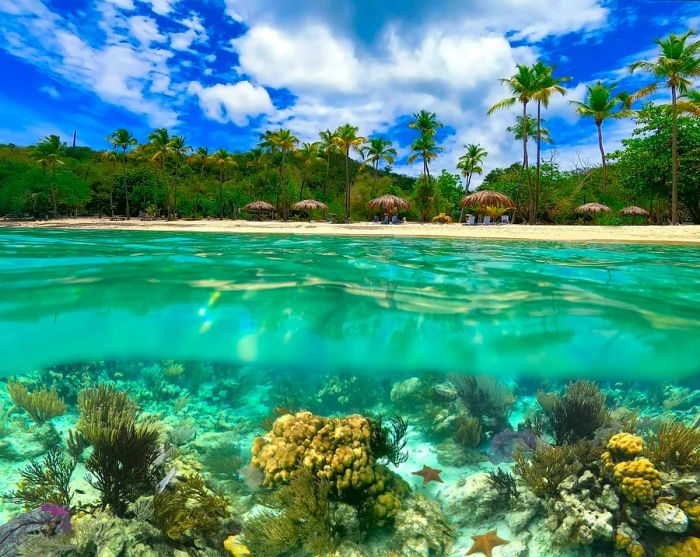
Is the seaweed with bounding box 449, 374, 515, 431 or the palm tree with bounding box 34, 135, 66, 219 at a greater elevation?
the palm tree with bounding box 34, 135, 66, 219

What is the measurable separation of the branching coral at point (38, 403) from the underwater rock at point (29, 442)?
0.16 m

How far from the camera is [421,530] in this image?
13.1 feet

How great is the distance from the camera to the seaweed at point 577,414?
5.47m

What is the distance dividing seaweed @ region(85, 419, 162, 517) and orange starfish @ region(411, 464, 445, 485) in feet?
9.61

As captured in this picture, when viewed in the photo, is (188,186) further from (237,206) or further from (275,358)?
(275,358)

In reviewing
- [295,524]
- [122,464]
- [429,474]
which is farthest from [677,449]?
[122,464]

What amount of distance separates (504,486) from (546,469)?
0.49 m

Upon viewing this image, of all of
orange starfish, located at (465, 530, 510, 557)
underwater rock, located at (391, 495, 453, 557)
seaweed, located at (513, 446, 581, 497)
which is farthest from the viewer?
seaweed, located at (513, 446, 581, 497)

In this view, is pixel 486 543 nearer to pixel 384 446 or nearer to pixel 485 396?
pixel 384 446

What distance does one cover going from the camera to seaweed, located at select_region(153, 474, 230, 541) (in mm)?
3766

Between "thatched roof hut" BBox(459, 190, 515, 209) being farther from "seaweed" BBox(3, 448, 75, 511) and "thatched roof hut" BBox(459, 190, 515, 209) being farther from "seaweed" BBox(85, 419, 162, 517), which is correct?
"seaweed" BBox(3, 448, 75, 511)

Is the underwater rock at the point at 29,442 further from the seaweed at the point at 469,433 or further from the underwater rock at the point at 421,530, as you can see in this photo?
the seaweed at the point at 469,433

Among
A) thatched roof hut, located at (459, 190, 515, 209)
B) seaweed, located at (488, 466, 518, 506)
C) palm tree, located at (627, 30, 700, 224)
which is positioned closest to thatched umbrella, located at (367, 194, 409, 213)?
thatched roof hut, located at (459, 190, 515, 209)

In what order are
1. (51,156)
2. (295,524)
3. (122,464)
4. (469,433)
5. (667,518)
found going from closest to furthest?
(667,518)
(295,524)
(122,464)
(469,433)
(51,156)
